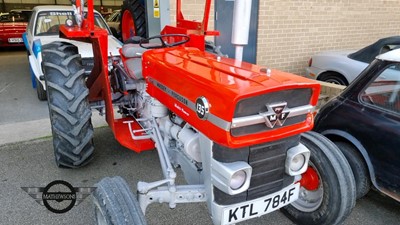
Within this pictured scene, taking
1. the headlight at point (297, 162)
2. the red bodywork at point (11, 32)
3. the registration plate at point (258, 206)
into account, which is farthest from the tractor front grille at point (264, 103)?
the red bodywork at point (11, 32)

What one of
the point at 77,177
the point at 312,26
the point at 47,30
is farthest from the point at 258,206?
the point at 312,26

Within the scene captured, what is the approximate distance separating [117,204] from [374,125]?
6.59ft

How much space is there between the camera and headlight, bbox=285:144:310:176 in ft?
6.09

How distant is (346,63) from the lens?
5461 mm

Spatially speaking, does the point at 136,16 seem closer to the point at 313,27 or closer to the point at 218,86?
Result: the point at 313,27

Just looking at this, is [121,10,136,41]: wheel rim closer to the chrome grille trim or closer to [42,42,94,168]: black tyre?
[42,42,94,168]: black tyre

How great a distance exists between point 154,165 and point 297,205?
1557 millimetres

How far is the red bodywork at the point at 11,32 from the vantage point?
11.7m

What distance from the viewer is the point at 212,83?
5.51 ft

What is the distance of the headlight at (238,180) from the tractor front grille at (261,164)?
7 centimetres

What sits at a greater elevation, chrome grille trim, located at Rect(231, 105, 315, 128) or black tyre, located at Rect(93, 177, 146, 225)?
chrome grille trim, located at Rect(231, 105, 315, 128)

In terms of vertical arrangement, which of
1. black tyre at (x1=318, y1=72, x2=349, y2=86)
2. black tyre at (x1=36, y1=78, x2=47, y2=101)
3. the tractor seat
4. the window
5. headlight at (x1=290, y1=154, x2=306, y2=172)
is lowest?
black tyre at (x1=36, y1=78, x2=47, y2=101)

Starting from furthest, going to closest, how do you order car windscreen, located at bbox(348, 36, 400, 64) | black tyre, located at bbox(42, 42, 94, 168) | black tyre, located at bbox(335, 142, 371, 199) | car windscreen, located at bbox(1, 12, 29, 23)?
car windscreen, located at bbox(1, 12, 29, 23), car windscreen, located at bbox(348, 36, 400, 64), black tyre, located at bbox(42, 42, 94, 168), black tyre, located at bbox(335, 142, 371, 199)

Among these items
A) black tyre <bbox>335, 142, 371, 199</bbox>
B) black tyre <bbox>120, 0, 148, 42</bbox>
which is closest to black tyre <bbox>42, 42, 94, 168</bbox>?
black tyre <bbox>335, 142, 371, 199</bbox>
